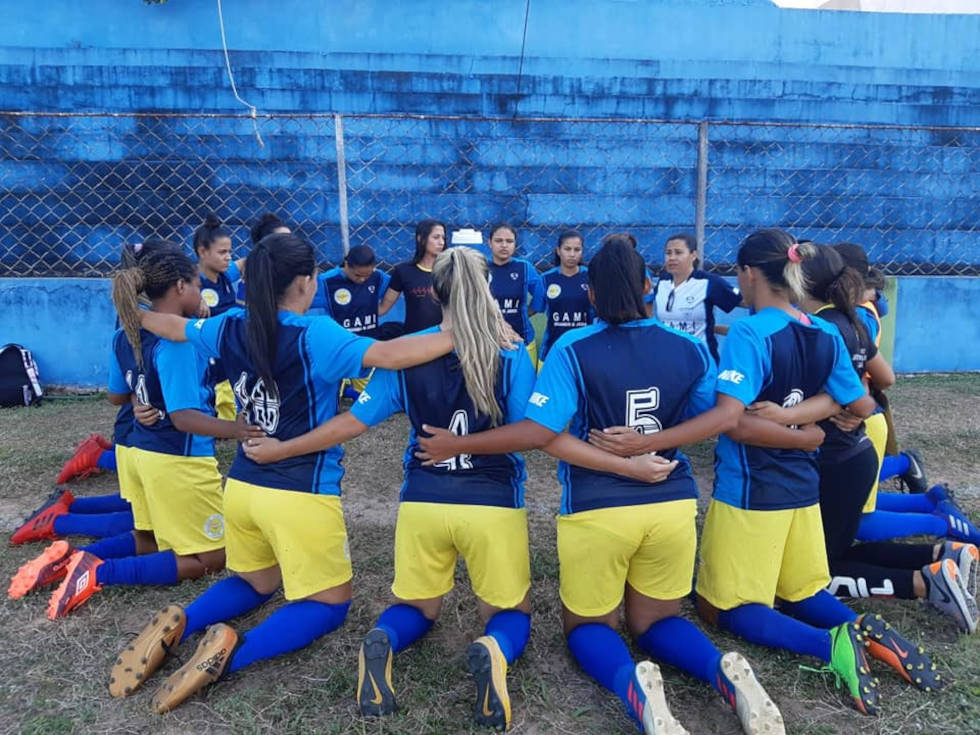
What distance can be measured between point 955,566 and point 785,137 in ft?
21.4

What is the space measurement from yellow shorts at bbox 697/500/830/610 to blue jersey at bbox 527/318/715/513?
1.24 ft

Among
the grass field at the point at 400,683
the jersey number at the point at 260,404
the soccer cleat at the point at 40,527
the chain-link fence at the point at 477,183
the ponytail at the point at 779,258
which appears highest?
the chain-link fence at the point at 477,183

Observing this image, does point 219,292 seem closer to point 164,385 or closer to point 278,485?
point 164,385

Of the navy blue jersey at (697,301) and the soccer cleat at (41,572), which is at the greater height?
the navy blue jersey at (697,301)

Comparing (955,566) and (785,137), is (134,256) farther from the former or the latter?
(785,137)

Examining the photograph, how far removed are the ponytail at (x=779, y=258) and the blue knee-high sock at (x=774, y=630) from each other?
1146mm

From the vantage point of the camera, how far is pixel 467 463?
7.88 feet

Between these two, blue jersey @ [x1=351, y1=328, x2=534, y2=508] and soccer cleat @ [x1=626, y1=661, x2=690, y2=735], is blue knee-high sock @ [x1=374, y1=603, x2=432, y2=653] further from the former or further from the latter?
soccer cleat @ [x1=626, y1=661, x2=690, y2=735]

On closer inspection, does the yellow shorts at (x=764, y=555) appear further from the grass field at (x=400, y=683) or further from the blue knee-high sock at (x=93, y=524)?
the blue knee-high sock at (x=93, y=524)

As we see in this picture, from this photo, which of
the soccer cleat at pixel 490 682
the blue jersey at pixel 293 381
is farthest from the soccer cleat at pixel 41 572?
the soccer cleat at pixel 490 682

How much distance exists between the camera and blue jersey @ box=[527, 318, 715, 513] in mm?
2248

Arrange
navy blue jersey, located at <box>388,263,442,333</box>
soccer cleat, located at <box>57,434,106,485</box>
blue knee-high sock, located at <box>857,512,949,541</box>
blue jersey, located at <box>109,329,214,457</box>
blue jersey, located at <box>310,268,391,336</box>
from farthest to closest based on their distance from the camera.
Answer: blue jersey, located at <box>310,268,391,336</box>
navy blue jersey, located at <box>388,263,442,333</box>
soccer cleat, located at <box>57,434,106,485</box>
blue knee-high sock, located at <box>857,512,949,541</box>
blue jersey, located at <box>109,329,214,457</box>

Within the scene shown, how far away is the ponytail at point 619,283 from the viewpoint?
2.26 metres

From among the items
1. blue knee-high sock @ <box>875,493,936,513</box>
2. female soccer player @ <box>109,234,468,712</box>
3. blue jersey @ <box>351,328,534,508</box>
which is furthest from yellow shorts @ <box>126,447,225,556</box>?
blue knee-high sock @ <box>875,493,936,513</box>
